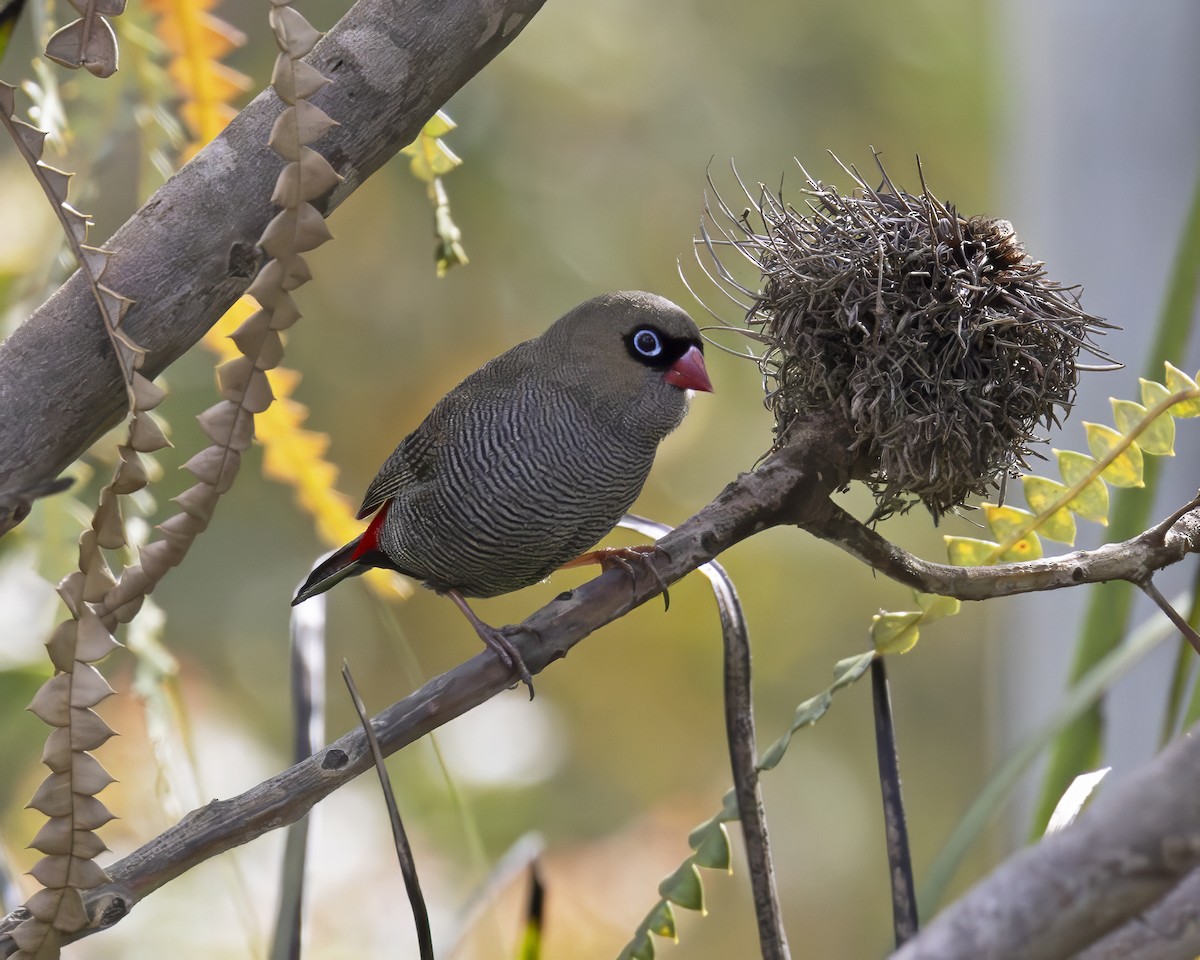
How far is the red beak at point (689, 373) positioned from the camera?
5.30ft

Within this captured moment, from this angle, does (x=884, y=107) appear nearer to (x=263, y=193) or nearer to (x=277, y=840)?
(x=277, y=840)

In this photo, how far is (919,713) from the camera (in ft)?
23.7

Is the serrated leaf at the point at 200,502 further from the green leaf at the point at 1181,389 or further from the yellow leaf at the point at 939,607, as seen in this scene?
Result: the green leaf at the point at 1181,389

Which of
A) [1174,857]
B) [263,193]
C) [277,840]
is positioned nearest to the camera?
[1174,857]

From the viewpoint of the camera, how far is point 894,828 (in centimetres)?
123

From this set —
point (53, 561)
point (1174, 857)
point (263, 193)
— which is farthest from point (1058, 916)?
point (53, 561)

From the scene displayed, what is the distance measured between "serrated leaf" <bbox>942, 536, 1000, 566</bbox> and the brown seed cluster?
109mm

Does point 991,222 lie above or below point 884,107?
below

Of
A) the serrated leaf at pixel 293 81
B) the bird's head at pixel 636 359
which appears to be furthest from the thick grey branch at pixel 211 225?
the bird's head at pixel 636 359

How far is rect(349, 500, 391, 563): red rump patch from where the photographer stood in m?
1.83

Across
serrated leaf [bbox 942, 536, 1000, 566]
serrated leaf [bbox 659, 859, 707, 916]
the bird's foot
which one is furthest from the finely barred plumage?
serrated leaf [bbox 659, 859, 707, 916]

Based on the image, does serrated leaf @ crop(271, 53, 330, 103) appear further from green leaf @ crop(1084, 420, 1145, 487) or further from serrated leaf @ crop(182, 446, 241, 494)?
green leaf @ crop(1084, 420, 1145, 487)

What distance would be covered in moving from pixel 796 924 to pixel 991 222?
612cm

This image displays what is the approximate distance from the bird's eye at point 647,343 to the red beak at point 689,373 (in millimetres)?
35
